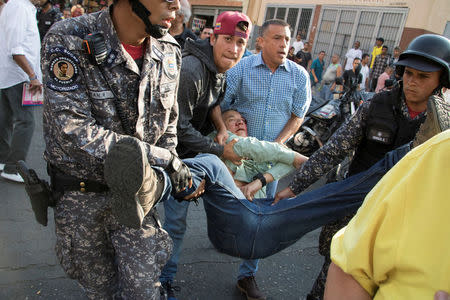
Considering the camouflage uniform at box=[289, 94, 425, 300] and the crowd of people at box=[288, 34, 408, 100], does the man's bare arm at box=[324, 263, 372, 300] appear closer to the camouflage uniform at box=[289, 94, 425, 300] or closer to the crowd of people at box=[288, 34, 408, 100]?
the camouflage uniform at box=[289, 94, 425, 300]

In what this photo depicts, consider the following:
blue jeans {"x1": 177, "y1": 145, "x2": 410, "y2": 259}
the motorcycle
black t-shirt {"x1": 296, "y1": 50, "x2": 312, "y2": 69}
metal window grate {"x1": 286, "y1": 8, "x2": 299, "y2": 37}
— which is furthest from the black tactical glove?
metal window grate {"x1": 286, "y1": 8, "x2": 299, "y2": 37}

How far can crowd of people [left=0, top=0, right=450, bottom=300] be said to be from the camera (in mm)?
1004

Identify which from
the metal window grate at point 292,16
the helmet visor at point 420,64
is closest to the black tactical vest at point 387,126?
the helmet visor at point 420,64

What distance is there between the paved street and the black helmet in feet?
6.32

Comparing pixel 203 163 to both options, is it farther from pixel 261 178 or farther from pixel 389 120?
pixel 389 120

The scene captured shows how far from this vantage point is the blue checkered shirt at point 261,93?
3094 millimetres

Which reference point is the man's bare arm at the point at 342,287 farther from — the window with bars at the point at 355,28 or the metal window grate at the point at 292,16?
the metal window grate at the point at 292,16

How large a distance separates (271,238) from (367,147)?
Result: 87 centimetres

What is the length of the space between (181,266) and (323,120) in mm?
3967

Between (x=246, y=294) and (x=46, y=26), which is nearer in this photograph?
(x=246, y=294)

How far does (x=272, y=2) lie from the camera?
1923 cm

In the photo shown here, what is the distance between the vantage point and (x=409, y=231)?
0.95 meters

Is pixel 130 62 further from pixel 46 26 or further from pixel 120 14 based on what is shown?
pixel 46 26

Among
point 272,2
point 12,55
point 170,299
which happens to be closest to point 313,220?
point 170,299
